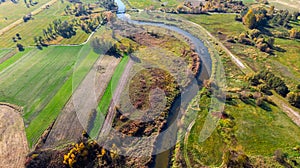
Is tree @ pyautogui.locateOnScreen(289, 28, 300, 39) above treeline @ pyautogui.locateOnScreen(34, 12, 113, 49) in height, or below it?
below

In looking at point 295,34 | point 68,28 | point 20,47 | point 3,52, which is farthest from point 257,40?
point 3,52

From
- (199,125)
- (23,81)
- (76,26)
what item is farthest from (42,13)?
(199,125)

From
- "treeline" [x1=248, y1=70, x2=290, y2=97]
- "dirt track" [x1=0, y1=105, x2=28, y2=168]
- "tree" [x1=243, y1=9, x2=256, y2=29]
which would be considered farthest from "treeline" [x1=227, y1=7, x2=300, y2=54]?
"dirt track" [x1=0, y1=105, x2=28, y2=168]

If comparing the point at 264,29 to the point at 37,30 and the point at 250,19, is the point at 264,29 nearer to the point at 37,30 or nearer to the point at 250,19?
the point at 250,19

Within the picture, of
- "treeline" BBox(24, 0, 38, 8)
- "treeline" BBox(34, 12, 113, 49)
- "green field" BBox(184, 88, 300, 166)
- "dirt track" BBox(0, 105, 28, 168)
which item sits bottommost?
"green field" BBox(184, 88, 300, 166)

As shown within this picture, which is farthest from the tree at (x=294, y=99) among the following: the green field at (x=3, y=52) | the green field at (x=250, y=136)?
the green field at (x=3, y=52)

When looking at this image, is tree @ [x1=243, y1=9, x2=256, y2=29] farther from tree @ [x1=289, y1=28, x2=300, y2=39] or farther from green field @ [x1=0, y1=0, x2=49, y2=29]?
green field @ [x1=0, y1=0, x2=49, y2=29]
